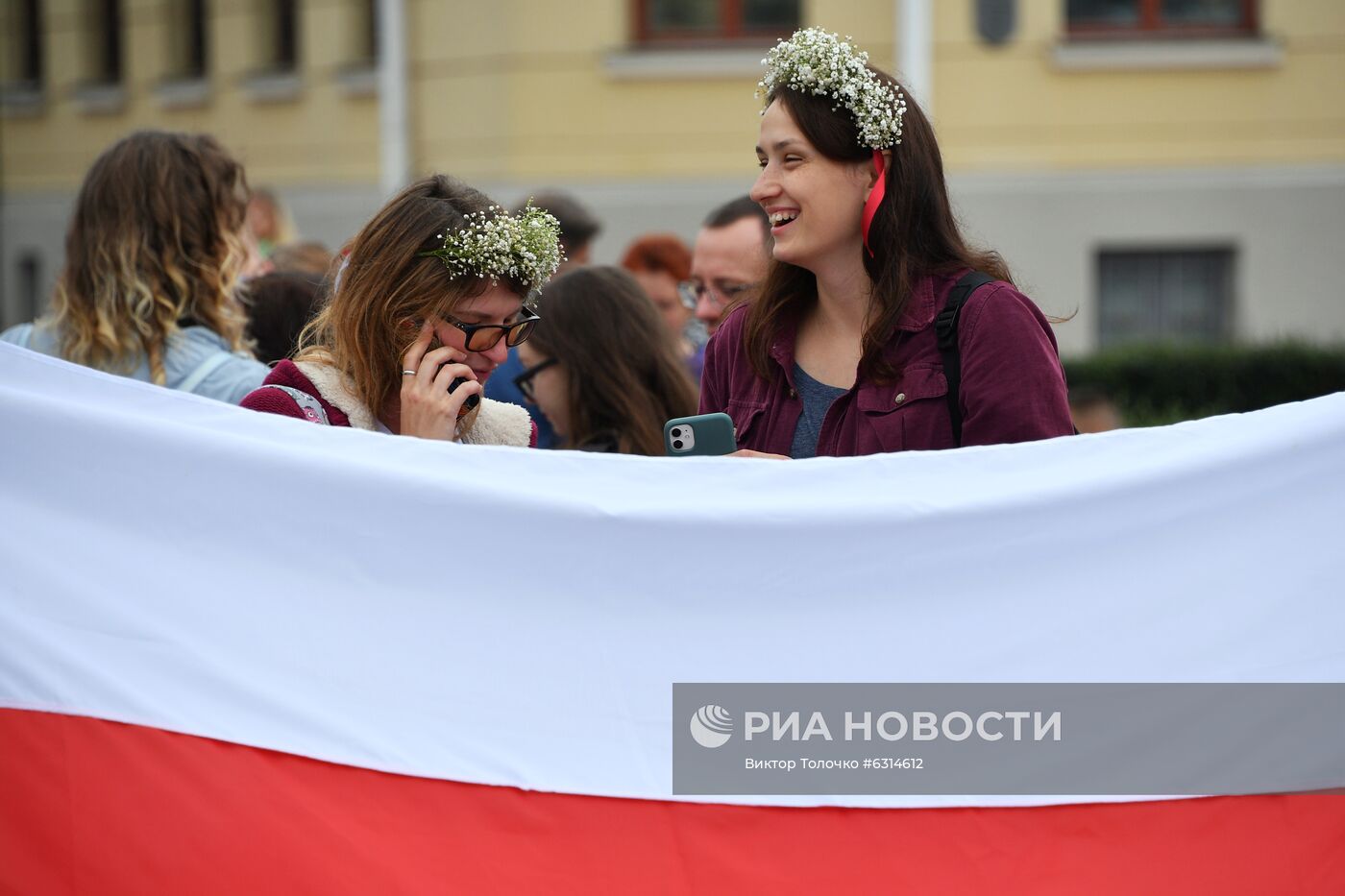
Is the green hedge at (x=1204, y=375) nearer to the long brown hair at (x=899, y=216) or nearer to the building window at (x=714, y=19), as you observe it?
the building window at (x=714, y=19)

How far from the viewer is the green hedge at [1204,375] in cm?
1174

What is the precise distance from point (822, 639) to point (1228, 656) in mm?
649

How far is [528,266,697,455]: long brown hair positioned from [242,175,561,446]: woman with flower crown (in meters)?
1.03

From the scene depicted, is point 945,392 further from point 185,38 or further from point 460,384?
point 185,38

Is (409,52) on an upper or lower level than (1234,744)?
upper

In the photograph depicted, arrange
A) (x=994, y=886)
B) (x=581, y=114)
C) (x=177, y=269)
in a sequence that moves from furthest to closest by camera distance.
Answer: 1. (x=581, y=114)
2. (x=177, y=269)
3. (x=994, y=886)

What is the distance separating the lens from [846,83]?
314 cm

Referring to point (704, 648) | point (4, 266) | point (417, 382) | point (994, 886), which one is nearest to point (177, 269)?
point (417, 382)

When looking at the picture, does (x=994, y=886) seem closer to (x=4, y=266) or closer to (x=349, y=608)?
(x=349, y=608)

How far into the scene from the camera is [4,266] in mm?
19672

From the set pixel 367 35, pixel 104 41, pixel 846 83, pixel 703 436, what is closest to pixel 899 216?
pixel 846 83

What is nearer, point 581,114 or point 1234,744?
point 1234,744

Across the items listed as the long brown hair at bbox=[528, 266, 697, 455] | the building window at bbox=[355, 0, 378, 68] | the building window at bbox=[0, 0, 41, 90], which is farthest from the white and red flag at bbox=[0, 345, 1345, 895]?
the building window at bbox=[0, 0, 41, 90]

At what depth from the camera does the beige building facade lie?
13344mm
